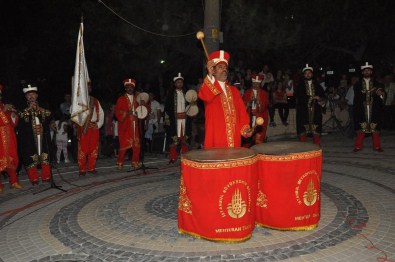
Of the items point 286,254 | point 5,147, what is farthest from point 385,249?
point 5,147

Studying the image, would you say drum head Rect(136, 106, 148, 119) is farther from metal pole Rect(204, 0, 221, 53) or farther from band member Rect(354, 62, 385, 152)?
band member Rect(354, 62, 385, 152)

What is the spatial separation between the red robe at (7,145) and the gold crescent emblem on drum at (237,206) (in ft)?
17.5

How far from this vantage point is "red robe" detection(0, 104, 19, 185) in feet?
26.8

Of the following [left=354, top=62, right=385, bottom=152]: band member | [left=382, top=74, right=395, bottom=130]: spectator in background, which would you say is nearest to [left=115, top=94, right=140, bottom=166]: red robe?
[left=354, top=62, right=385, bottom=152]: band member

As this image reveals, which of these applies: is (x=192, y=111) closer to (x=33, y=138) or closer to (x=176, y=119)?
(x=176, y=119)

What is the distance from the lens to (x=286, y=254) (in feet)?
15.2

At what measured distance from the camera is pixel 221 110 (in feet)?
19.3

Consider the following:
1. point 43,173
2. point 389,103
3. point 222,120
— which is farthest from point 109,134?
point 389,103

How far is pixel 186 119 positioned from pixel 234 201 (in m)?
5.63

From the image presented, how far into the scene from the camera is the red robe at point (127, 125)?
9539 millimetres

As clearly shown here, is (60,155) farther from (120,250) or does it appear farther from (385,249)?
(385,249)

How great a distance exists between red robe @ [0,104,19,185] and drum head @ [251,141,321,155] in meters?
5.20

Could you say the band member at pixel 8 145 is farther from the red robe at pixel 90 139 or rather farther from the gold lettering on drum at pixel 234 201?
the gold lettering on drum at pixel 234 201

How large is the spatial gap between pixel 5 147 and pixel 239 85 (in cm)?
766
